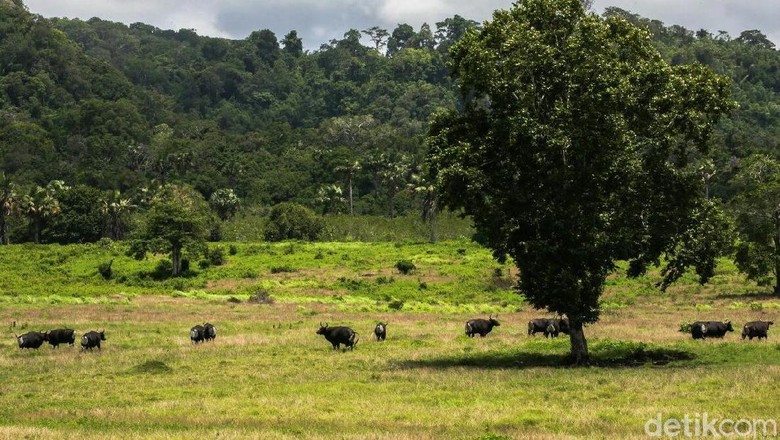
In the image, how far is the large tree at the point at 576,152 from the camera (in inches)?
1233

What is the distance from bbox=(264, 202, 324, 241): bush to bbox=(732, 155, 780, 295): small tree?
69888mm

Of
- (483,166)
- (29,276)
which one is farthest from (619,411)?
(29,276)

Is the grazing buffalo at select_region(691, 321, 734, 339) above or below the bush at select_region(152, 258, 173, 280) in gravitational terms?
above

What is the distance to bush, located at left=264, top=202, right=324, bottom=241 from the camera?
12656cm

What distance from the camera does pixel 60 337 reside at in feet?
134

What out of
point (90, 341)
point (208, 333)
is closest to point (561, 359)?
point (208, 333)

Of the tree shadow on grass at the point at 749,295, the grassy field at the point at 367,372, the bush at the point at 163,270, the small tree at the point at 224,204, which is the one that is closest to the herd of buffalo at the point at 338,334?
the grassy field at the point at 367,372

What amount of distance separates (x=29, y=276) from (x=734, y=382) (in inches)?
3201

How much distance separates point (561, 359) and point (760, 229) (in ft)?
147

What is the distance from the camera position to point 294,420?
2161 centimetres

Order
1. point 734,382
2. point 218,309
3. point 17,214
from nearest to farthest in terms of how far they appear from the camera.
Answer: point 734,382
point 218,309
point 17,214

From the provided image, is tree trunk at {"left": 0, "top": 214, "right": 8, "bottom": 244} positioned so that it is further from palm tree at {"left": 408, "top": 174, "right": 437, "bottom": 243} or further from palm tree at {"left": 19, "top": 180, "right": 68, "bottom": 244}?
palm tree at {"left": 408, "top": 174, "right": 437, "bottom": 243}

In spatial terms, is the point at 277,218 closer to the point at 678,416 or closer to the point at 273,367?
the point at 273,367

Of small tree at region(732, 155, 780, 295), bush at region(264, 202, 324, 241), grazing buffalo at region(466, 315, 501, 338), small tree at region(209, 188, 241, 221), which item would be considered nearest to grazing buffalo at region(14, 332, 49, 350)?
grazing buffalo at region(466, 315, 501, 338)
